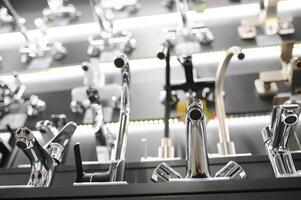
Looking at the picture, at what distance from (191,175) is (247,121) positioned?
22.1 inches

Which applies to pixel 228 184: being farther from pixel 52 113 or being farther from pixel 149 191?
pixel 52 113

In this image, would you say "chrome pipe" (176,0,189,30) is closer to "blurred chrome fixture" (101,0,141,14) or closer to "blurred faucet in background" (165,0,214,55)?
"blurred faucet in background" (165,0,214,55)

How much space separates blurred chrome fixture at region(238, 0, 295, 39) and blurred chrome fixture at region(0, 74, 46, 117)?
734mm

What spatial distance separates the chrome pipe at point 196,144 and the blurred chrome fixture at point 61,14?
93cm

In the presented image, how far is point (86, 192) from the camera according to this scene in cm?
60

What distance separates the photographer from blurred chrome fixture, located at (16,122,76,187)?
0.67m

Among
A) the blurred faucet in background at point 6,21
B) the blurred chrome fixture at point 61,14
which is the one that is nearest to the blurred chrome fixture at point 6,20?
the blurred faucet in background at point 6,21

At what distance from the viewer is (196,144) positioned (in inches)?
25.5

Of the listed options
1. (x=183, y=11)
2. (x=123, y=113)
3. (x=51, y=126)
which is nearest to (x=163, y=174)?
(x=123, y=113)

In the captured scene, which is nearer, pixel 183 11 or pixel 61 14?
pixel 183 11

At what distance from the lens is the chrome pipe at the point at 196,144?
64cm

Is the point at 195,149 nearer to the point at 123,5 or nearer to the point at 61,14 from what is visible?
the point at 123,5

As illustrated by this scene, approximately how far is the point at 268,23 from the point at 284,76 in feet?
0.66

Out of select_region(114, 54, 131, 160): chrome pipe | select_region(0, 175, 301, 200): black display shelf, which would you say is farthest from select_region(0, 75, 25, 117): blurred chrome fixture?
select_region(0, 175, 301, 200): black display shelf
